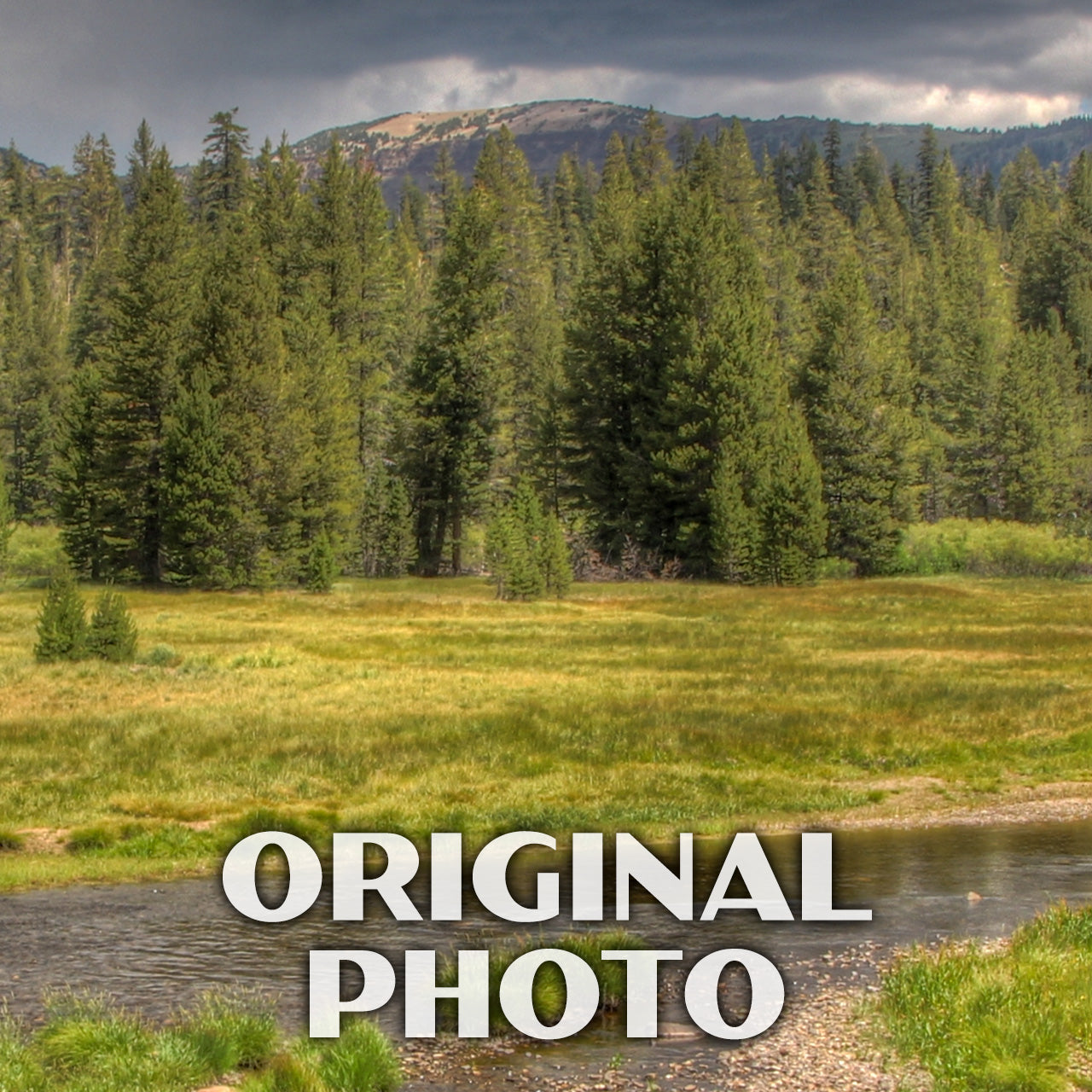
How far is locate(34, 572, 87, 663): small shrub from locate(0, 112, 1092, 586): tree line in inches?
838

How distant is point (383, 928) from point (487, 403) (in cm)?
5824

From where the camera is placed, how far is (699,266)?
6494cm

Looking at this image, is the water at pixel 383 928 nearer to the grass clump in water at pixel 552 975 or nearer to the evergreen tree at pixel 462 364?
the grass clump in water at pixel 552 975

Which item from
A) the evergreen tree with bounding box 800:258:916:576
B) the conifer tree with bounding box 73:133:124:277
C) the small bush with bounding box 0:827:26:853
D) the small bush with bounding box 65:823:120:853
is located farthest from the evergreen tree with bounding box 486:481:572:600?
the conifer tree with bounding box 73:133:124:277

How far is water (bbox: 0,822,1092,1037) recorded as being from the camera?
36.6 ft

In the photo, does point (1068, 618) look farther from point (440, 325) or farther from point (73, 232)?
point (73, 232)

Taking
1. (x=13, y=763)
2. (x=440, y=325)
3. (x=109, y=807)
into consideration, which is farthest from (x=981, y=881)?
(x=440, y=325)

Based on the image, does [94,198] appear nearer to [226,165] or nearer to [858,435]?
[226,165]

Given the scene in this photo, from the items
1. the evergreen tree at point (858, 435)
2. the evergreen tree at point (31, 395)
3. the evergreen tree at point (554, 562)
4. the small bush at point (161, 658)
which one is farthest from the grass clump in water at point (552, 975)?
the evergreen tree at point (31, 395)

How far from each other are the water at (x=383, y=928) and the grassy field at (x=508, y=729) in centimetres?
187

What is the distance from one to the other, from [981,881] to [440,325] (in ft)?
192

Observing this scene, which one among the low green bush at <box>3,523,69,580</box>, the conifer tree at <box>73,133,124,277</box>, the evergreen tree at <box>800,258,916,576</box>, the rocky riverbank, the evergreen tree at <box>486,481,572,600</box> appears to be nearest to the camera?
the rocky riverbank

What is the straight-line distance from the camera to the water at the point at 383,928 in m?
11.2

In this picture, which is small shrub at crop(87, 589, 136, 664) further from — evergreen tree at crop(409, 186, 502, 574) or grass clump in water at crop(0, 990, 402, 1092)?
evergreen tree at crop(409, 186, 502, 574)
